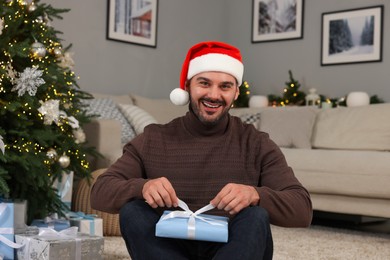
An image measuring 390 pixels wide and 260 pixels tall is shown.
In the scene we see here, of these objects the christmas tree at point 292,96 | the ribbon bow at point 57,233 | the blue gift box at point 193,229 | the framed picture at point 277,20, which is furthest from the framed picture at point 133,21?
the blue gift box at point 193,229

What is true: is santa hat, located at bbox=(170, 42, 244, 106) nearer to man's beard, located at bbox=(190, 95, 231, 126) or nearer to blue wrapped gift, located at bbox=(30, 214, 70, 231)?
man's beard, located at bbox=(190, 95, 231, 126)

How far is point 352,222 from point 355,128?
2.14 ft

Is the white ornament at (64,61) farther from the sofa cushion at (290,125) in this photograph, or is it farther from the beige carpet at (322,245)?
the sofa cushion at (290,125)

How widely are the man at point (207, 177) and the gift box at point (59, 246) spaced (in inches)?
27.8

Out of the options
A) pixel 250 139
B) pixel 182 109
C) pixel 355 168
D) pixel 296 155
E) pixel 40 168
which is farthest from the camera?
pixel 182 109

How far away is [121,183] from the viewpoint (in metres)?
1.61

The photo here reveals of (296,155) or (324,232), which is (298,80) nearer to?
(296,155)

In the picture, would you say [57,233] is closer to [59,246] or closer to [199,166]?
[59,246]

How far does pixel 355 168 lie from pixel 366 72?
6.26 feet

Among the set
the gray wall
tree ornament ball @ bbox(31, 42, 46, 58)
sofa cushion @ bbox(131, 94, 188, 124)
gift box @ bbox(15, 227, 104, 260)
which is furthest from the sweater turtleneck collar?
the gray wall

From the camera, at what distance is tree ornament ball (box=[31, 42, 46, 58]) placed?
2.74m

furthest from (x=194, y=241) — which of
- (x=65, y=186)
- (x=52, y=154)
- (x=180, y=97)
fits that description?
(x=65, y=186)

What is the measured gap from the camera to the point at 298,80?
5.50 meters

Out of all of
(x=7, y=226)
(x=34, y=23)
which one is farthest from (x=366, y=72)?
(x=7, y=226)
